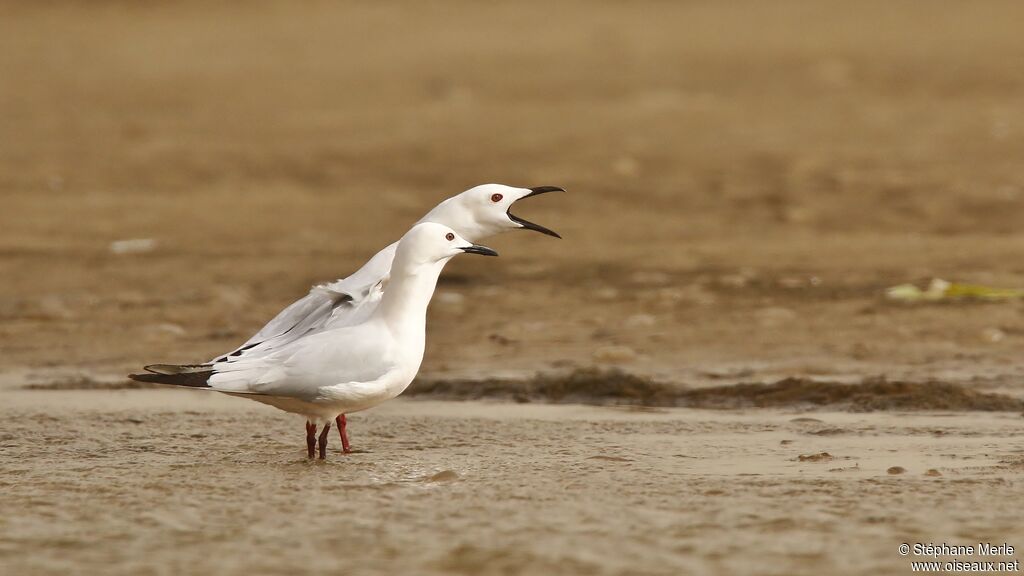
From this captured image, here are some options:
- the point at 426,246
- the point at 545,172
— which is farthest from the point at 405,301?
the point at 545,172

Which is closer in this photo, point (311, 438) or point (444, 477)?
point (444, 477)

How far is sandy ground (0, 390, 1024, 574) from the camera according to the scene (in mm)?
4270

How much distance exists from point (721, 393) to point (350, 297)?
164 cm

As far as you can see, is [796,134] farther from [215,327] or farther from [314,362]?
[314,362]

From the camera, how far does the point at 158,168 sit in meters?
12.2

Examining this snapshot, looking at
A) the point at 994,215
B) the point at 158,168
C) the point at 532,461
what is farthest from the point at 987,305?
the point at 158,168

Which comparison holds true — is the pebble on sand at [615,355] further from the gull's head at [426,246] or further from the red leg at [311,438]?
the red leg at [311,438]

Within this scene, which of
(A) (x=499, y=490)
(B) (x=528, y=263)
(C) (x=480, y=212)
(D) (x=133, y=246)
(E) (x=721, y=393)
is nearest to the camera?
(A) (x=499, y=490)

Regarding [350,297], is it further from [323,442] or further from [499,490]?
[499,490]

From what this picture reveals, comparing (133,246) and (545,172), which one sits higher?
(545,172)

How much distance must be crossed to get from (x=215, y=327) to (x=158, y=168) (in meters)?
4.41

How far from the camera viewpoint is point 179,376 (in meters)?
5.37

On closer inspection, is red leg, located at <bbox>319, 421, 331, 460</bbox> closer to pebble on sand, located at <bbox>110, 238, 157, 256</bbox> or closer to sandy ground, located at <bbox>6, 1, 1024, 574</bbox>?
sandy ground, located at <bbox>6, 1, 1024, 574</bbox>

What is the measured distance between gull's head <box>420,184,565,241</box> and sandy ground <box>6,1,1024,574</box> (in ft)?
2.37
